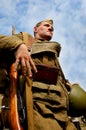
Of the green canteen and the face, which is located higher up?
the face

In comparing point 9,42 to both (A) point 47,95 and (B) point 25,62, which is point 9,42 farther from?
(A) point 47,95

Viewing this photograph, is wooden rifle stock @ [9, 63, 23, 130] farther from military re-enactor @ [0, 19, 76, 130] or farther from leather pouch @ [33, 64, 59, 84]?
leather pouch @ [33, 64, 59, 84]

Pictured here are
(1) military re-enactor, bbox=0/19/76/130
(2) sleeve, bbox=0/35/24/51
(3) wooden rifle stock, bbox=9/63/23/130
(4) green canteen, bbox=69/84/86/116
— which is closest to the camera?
(3) wooden rifle stock, bbox=9/63/23/130

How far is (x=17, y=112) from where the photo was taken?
13.5 ft

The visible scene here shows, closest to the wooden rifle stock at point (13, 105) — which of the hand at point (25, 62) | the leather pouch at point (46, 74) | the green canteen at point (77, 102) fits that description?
the leather pouch at point (46, 74)

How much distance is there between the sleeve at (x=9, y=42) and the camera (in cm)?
412

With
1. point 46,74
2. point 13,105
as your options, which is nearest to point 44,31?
point 46,74

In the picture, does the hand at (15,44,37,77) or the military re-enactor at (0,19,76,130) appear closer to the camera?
the hand at (15,44,37,77)

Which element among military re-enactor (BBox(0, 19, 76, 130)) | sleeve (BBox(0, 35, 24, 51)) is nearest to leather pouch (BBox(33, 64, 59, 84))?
military re-enactor (BBox(0, 19, 76, 130))

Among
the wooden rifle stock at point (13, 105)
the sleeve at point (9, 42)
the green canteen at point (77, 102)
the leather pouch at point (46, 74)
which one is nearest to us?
the wooden rifle stock at point (13, 105)

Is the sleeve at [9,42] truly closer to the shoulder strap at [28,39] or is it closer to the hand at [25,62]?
the hand at [25,62]

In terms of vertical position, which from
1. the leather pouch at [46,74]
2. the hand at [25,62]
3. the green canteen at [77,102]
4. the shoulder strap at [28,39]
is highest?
the shoulder strap at [28,39]

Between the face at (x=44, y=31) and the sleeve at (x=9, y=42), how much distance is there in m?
0.88

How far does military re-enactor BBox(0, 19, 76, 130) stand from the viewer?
13.9ft
